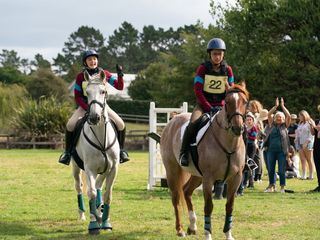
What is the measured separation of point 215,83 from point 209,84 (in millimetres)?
101

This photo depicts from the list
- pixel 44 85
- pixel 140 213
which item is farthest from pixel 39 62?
pixel 140 213

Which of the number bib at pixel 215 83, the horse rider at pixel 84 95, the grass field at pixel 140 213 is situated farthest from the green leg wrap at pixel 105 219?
the number bib at pixel 215 83

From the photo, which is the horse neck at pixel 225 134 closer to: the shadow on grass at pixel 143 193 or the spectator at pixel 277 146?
the shadow on grass at pixel 143 193

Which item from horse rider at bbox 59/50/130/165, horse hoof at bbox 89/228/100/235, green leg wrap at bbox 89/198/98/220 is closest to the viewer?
horse hoof at bbox 89/228/100/235

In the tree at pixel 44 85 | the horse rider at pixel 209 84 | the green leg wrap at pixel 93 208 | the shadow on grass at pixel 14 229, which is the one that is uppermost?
the tree at pixel 44 85

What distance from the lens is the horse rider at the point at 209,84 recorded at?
9891mm

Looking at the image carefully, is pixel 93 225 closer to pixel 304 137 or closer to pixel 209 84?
pixel 209 84

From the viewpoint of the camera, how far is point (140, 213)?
12.4 m

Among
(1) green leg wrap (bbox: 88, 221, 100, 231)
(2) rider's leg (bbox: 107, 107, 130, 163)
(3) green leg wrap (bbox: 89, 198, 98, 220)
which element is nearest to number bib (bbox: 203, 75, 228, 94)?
(2) rider's leg (bbox: 107, 107, 130, 163)

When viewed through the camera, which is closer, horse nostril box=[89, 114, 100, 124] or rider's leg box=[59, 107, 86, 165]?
horse nostril box=[89, 114, 100, 124]

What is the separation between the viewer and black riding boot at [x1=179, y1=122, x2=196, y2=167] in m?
9.90

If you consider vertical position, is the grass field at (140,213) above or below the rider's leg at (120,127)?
below

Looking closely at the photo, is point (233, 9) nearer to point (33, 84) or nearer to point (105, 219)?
point (105, 219)

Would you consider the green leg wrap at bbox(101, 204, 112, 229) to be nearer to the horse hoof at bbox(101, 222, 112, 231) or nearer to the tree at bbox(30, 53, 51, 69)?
the horse hoof at bbox(101, 222, 112, 231)
